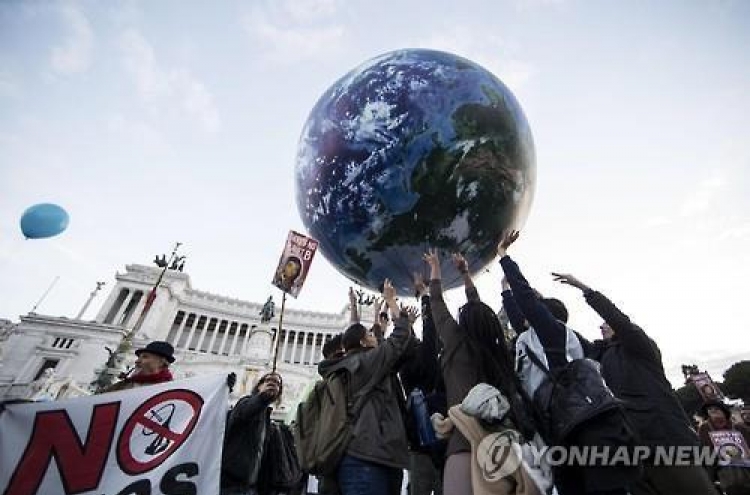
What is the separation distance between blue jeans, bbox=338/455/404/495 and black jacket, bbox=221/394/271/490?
4.49 ft

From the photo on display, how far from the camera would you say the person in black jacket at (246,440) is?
3.43 meters

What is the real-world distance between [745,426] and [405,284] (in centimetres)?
492

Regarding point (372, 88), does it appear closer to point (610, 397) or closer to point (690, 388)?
point (610, 397)

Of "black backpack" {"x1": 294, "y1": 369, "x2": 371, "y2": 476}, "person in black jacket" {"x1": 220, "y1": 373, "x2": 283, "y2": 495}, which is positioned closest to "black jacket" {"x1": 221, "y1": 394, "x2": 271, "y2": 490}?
"person in black jacket" {"x1": 220, "y1": 373, "x2": 283, "y2": 495}

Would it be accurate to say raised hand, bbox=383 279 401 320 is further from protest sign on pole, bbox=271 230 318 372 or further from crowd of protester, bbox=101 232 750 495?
protest sign on pole, bbox=271 230 318 372

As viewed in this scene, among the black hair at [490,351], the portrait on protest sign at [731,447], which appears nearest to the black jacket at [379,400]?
the black hair at [490,351]

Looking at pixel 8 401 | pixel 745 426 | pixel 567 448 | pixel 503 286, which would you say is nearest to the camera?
pixel 567 448

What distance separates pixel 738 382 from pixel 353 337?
38.2 metres

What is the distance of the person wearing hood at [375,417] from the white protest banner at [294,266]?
3.12m

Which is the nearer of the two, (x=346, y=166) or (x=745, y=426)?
(x=346, y=166)

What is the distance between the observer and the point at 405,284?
145 inches

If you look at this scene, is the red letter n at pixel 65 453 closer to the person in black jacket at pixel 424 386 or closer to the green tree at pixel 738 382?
the person in black jacket at pixel 424 386

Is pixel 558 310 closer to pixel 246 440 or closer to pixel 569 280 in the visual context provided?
pixel 569 280

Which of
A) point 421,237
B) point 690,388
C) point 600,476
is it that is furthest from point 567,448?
point 690,388
